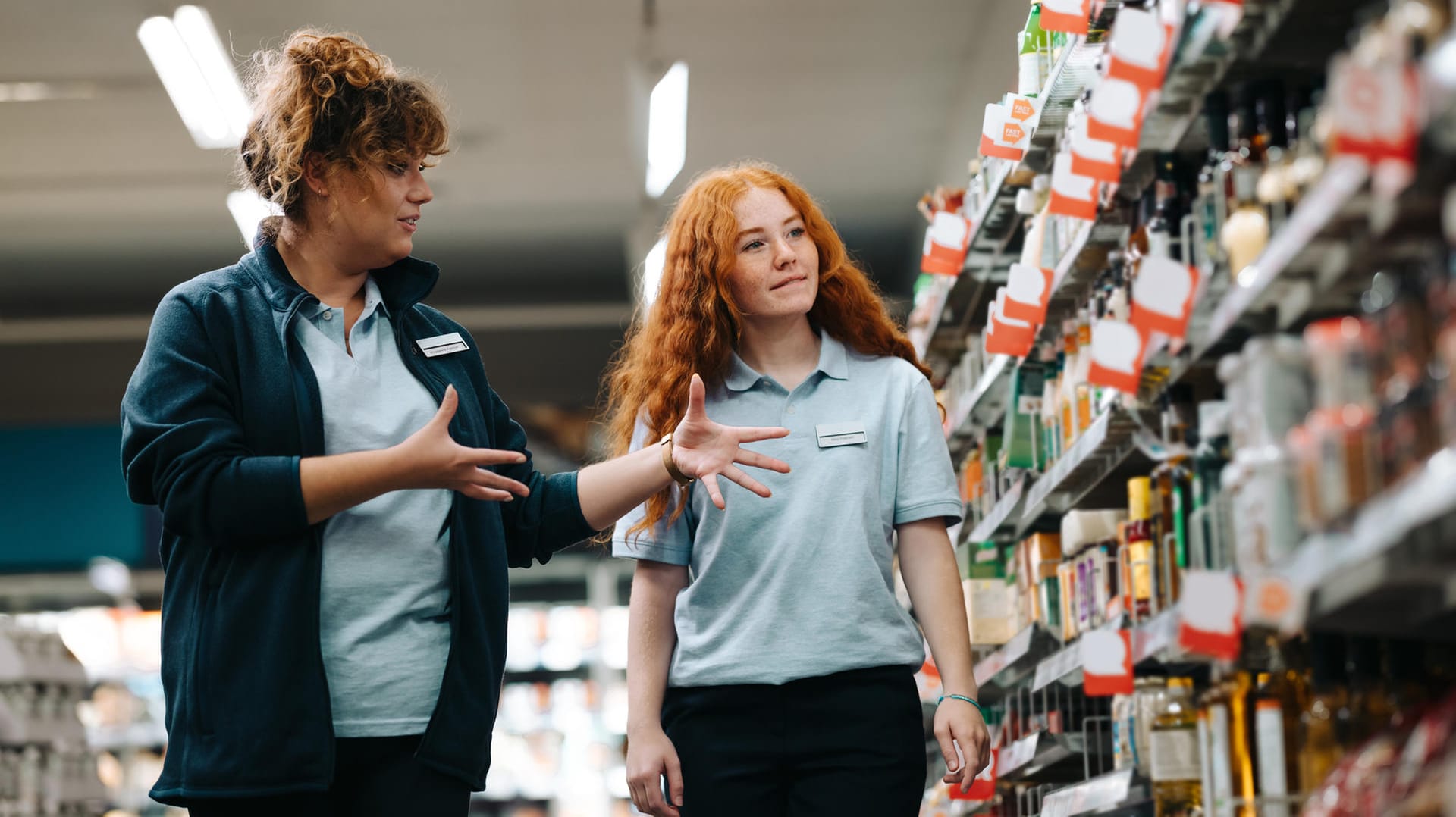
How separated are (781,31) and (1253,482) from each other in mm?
5633

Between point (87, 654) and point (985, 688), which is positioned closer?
point (985, 688)

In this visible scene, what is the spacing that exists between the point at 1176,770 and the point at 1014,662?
3.92 feet

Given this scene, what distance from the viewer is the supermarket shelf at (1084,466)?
2721 millimetres

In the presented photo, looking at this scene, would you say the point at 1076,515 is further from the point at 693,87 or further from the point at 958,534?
the point at 693,87

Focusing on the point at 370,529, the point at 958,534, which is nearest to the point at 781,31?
the point at 958,534

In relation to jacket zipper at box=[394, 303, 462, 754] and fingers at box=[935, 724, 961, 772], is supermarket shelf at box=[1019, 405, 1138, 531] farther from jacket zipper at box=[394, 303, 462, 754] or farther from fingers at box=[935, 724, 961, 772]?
jacket zipper at box=[394, 303, 462, 754]

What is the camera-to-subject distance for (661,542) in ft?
9.05

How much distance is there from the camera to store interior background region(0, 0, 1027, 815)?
7.10 m

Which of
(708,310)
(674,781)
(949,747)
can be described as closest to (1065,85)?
(708,310)

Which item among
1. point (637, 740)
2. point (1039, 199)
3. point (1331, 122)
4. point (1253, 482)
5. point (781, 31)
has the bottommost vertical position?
point (637, 740)

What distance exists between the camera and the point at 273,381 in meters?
2.22

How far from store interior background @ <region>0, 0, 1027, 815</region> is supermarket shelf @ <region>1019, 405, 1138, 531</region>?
249 centimetres

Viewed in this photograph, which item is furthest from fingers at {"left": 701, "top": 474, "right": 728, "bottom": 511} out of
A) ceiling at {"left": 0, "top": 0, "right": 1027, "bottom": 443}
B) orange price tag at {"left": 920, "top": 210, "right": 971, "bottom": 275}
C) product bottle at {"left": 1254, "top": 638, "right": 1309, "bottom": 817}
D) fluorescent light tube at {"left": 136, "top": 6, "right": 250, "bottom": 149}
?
fluorescent light tube at {"left": 136, "top": 6, "right": 250, "bottom": 149}

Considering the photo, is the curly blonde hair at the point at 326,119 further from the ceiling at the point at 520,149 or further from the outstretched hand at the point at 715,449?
the ceiling at the point at 520,149
